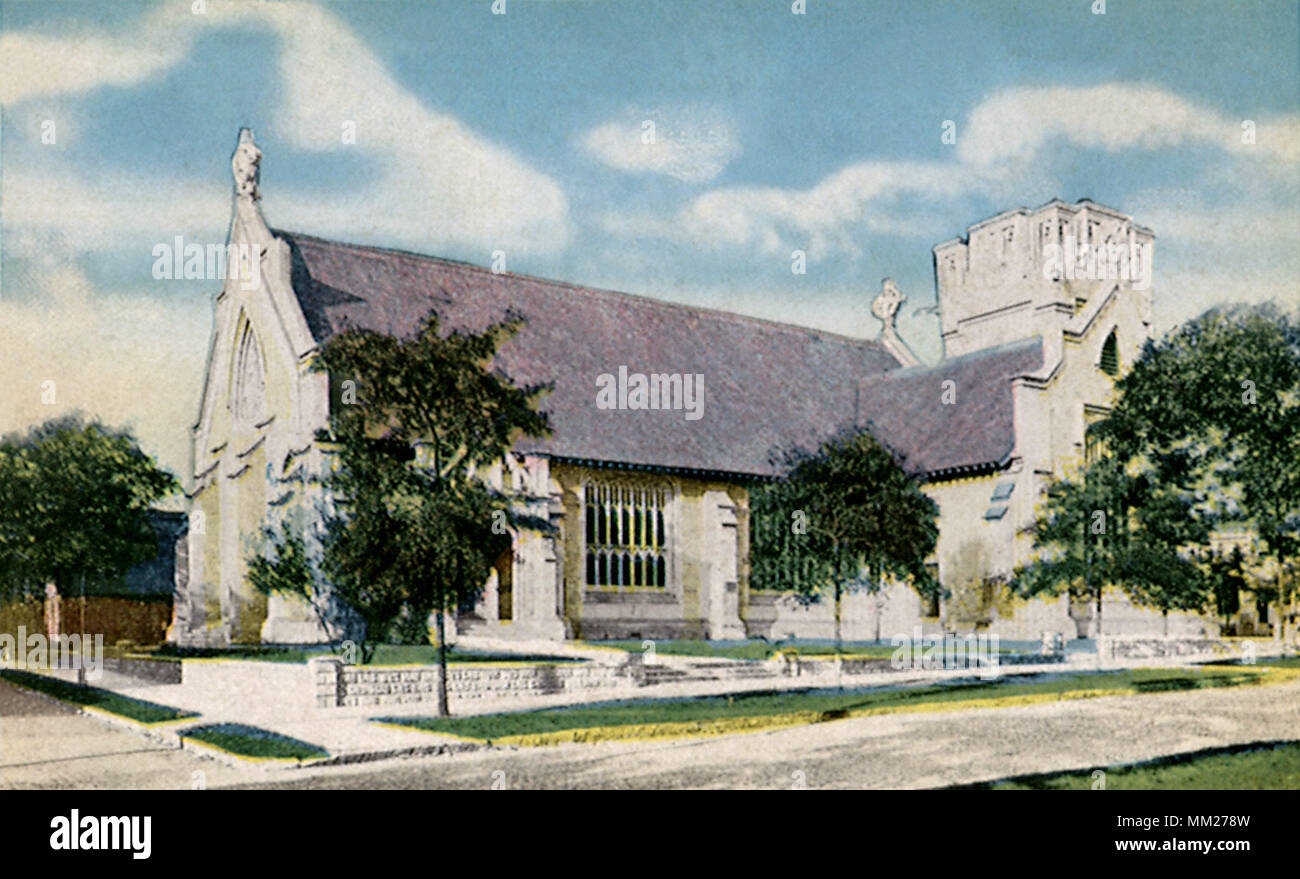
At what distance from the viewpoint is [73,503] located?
34312 mm

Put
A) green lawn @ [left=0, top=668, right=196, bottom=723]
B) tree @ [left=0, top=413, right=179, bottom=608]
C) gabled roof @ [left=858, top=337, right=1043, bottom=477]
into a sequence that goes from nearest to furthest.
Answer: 1. green lawn @ [left=0, top=668, right=196, bottom=723]
2. tree @ [left=0, top=413, right=179, bottom=608]
3. gabled roof @ [left=858, top=337, right=1043, bottom=477]

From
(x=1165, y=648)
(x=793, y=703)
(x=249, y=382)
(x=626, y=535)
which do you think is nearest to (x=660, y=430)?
(x=626, y=535)

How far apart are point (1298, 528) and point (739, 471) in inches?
653

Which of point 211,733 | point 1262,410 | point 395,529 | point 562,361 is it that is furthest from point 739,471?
point 211,733

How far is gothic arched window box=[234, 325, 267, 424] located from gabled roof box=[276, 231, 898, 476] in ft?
11.5

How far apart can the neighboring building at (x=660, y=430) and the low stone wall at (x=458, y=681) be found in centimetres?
888

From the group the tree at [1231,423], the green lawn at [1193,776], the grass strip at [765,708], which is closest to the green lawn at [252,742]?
the grass strip at [765,708]

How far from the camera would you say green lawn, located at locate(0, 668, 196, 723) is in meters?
22.1

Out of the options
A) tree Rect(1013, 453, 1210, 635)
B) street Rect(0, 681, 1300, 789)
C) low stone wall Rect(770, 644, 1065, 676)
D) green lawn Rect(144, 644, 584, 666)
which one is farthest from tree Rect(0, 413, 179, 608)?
tree Rect(1013, 453, 1210, 635)

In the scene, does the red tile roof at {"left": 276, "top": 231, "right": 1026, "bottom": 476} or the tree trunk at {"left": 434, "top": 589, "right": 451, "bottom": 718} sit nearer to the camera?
the tree trunk at {"left": 434, "top": 589, "right": 451, "bottom": 718}

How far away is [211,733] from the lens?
Result: 1927cm

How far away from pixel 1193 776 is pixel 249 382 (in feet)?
100

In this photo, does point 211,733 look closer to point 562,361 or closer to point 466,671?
point 466,671

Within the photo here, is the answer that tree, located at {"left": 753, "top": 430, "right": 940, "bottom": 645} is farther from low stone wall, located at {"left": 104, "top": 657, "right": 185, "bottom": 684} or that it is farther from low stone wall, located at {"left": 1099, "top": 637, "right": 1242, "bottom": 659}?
low stone wall, located at {"left": 104, "top": 657, "right": 185, "bottom": 684}
